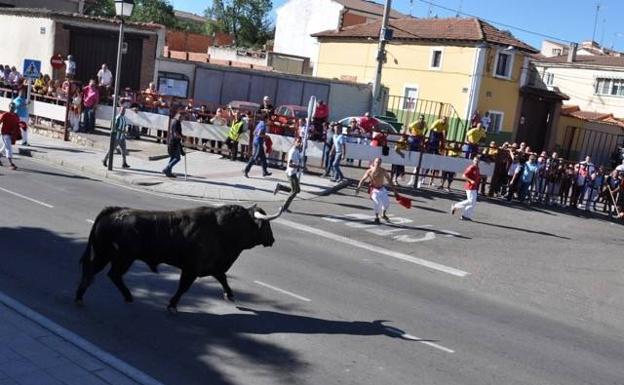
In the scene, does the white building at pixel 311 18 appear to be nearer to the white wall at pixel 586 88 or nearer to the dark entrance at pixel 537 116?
the white wall at pixel 586 88

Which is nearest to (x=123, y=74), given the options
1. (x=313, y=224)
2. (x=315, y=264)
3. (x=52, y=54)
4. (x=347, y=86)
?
(x=52, y=54)

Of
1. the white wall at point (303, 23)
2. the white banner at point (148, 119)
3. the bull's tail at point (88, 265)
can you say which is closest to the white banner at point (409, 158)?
the white banner at point (148, 119)

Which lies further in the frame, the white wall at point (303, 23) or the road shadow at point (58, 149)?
the white wall at point (303, 23)

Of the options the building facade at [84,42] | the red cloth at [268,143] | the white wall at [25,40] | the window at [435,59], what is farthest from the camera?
the window at [435,59]

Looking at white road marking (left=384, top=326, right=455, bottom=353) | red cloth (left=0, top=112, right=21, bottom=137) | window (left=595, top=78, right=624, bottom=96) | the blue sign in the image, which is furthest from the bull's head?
window (left=595, top=78, right=624, bottom=96)

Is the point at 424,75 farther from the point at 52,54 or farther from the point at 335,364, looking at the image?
the point at 335,364

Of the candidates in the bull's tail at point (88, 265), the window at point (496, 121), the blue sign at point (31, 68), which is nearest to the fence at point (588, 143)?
the window at point (496, 121)

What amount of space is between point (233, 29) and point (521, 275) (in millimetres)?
74919

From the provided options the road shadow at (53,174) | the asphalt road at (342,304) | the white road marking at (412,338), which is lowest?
the road shadow at (53,174)

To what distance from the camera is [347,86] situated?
3738 centimetres

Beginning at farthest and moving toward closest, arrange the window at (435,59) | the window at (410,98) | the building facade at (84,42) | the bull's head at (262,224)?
the window at (410,98) < the window at (435,59) < the building facade at (84,42) < the bull's head at (262,224)

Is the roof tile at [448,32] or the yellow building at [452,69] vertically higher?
the roof tile at [448,32]

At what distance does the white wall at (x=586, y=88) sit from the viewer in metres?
47.6

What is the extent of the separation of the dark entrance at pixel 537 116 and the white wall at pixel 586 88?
7642mm
